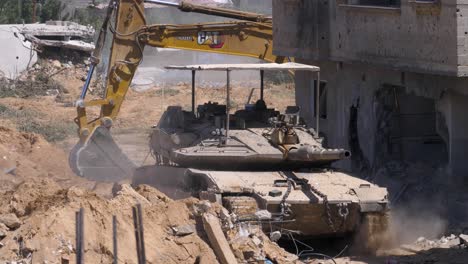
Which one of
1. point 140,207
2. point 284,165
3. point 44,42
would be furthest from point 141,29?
point 44,42

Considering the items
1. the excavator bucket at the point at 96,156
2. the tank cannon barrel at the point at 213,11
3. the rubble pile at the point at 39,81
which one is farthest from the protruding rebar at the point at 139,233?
the rubble pile at the point at 39,81

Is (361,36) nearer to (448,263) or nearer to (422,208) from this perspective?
(422,208)

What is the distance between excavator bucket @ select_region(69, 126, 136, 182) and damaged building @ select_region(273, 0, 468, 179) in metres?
4.39

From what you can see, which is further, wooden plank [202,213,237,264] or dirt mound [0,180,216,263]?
wooden plank [202,213,237,264]

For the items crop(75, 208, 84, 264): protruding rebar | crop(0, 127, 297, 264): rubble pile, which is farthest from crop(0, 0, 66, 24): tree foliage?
crop(75, 208, 84, 264): protruding rebar

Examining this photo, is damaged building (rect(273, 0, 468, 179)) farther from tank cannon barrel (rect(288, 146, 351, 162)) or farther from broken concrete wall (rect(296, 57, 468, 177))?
tank cannon barrel (rect(288, 146, 351, 162))

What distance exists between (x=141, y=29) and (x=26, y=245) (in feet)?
30.5

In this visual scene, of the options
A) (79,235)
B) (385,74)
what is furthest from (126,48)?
(79,235)

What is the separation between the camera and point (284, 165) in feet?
53.5

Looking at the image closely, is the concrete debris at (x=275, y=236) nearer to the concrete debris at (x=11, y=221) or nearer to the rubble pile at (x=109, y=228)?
the rubble pile at (x=109, y=228)

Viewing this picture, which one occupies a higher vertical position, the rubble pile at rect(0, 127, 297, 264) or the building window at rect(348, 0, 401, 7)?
the building window at rect(348, 0, 401, 7)

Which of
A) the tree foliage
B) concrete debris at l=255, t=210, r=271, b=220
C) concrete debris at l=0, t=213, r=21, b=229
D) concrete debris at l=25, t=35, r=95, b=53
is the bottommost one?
concrete debris at l=255, t=210, r=271, b=220

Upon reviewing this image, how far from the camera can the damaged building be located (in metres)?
17.7

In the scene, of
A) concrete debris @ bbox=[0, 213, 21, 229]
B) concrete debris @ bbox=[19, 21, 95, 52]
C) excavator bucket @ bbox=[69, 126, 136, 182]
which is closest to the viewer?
concrete debris @ bbox=[0, 213, 21, 229]
